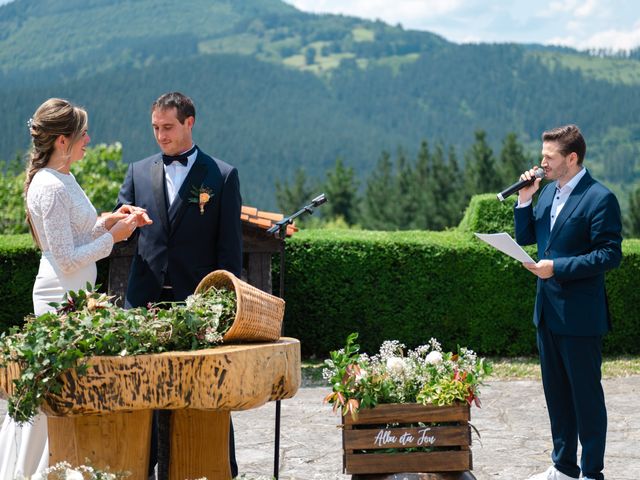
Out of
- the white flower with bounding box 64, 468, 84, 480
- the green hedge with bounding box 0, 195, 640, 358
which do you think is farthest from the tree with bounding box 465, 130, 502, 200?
the white flower with bounding box 64, 468, 84, 480

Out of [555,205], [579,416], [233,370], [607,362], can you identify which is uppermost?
[555,205]

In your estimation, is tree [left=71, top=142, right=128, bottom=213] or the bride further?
tree [left=71, top=142, right=128, bottom=213]

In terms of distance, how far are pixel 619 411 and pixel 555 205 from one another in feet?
11.8

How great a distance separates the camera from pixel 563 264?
526 cm

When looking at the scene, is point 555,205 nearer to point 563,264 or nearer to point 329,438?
point 563,264

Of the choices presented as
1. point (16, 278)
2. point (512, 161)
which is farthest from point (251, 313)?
point (512, 161)

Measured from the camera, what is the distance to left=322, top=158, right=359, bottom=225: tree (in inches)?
2464

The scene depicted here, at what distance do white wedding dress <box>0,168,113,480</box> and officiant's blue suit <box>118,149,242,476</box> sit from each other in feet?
1.50

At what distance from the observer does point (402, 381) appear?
464 cm

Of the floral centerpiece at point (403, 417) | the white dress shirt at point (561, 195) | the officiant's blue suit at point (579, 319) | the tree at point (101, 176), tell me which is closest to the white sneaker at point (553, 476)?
the officiant's blue suit at point (579, 319)

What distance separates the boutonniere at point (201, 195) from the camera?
5.23m

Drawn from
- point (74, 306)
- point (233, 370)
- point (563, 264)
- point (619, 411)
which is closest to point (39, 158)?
point (74, 306)

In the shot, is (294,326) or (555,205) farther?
(294,326)

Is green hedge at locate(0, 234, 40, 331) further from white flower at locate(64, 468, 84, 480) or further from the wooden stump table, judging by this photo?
white flower at locate(64, 468, 84, 480)
